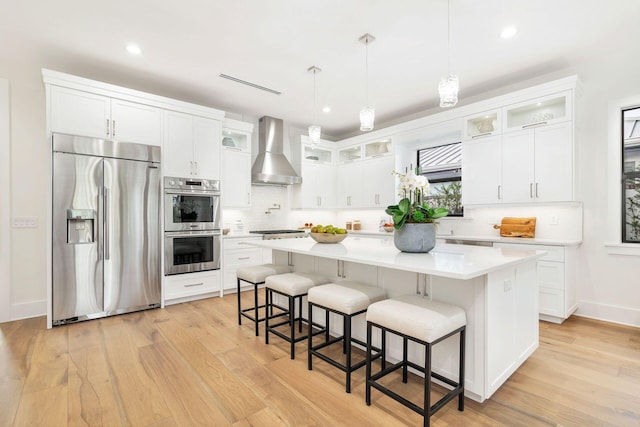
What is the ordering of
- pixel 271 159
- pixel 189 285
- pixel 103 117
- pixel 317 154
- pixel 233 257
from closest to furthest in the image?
pixel 103 117, pixel 189 285, pixel 233 257, pixel 271 159, pixel 317 154

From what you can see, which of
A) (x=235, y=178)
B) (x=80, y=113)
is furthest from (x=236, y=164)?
(x=80, y=113)

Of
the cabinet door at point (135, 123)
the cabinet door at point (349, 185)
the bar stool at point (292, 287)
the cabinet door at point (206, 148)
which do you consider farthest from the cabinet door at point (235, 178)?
the bar stool at point (292, 287)

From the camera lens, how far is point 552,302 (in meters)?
3.23

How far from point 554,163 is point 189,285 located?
4732 mm

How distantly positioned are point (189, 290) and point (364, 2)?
3834mm

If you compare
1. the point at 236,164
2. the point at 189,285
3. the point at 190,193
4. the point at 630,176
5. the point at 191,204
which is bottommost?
the point at 189,285

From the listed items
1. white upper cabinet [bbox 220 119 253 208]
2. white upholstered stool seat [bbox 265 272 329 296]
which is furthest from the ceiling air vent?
white upholstered stool seat [bbox 265 272 329 296]

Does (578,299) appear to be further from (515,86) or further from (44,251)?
(44,251)

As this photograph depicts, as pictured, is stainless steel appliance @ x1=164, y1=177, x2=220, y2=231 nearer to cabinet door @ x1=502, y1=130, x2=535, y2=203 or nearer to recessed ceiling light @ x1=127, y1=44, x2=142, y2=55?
recessed ceiling light @ x1=127, y1=44, x2=142, y2=55

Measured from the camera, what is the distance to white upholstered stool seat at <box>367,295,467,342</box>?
63.2 inches

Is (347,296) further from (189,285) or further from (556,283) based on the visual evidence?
(189,285)

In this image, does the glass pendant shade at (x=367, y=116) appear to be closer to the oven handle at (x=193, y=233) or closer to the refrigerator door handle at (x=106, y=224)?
the oven handle at (x=193, y=233)

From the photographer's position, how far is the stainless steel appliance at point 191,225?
12.8ft

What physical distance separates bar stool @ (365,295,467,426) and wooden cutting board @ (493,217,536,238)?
99.5 inches
